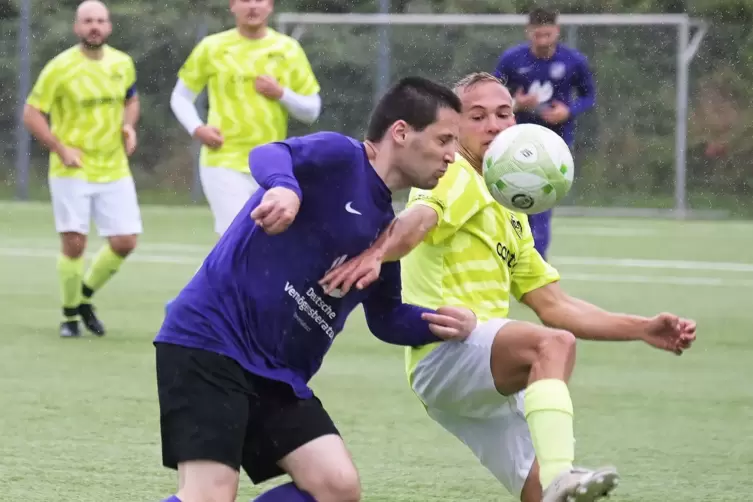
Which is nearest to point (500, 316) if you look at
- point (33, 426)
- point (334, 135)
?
point (334, 135)

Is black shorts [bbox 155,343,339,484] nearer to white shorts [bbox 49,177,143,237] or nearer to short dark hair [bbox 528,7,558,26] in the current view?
white shorts [bbox 49,177,143,237]

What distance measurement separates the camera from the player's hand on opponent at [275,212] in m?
3.95

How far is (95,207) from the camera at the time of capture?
10398 millimetres

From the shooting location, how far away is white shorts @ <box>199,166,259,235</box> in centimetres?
966

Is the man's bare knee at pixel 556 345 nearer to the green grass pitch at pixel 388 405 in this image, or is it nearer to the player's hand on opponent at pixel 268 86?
the green grass pitch at pixel 388 405

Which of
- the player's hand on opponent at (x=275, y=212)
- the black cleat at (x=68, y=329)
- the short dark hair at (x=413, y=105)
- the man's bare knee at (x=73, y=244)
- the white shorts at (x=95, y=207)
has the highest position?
the short dark hair at (x=413, y=105)

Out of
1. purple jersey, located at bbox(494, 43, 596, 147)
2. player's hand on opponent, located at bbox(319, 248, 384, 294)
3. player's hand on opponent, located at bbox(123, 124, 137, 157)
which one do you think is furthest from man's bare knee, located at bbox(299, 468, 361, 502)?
purple jersey, located at bbox(494, 43, 596, 147)

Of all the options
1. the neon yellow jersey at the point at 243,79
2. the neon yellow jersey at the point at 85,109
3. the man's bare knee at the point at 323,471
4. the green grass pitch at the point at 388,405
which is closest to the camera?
the man's bare knee at the point at 323,471

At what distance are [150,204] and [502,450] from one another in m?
19.1

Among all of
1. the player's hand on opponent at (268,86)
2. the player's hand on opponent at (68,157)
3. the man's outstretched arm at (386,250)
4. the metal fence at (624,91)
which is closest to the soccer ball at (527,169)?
the man's outstretched arm at (386,250)

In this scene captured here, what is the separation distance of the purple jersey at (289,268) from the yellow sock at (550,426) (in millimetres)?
624

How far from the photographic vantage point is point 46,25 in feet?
78.8

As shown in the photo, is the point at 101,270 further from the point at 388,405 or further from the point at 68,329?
the point at 388,405

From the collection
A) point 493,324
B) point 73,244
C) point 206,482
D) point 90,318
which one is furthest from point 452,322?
point 73,244
